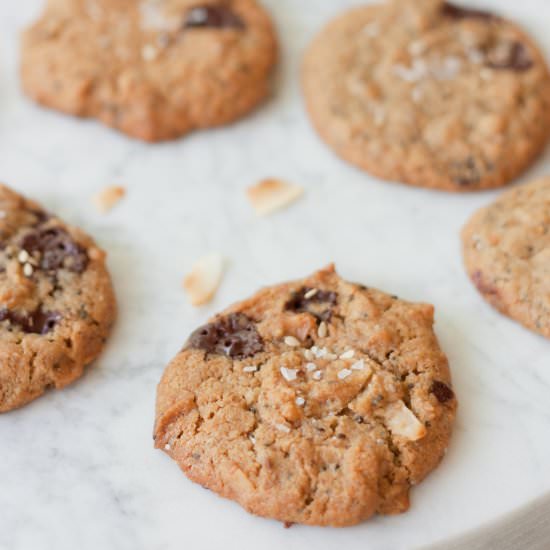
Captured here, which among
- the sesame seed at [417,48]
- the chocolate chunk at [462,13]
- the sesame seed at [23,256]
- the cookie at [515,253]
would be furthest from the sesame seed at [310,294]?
the chocolate chunk at [462,13]

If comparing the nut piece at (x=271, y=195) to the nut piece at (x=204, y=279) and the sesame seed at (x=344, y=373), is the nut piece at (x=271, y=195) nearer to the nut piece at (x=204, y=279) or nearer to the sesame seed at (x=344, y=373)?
the nut piece at (x=204, y=279)

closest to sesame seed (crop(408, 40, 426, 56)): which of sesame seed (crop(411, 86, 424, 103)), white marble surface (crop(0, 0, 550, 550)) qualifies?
sesame seed (crop(411, 86, 424, 103))

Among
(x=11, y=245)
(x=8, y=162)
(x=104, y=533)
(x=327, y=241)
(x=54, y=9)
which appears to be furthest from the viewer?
(x=54, y=9)

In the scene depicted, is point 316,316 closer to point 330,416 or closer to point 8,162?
point 330,416

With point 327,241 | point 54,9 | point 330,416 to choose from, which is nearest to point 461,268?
point 327,241

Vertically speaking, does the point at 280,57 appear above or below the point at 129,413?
above
